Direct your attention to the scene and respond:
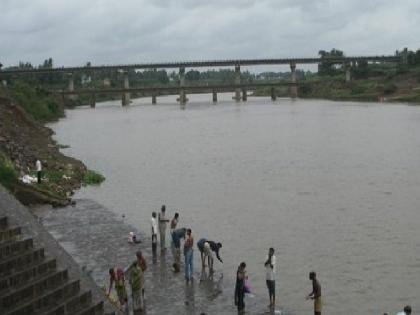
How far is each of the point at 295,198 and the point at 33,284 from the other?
80.3 ft

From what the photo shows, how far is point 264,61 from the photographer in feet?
626

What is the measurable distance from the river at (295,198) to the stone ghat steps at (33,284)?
7330mm

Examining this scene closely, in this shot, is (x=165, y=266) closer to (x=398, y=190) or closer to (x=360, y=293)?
(x=360, y=293)

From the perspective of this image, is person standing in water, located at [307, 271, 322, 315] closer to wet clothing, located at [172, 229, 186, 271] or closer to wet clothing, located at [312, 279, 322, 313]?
wet clothing, located at [312, 279, 322, 313]

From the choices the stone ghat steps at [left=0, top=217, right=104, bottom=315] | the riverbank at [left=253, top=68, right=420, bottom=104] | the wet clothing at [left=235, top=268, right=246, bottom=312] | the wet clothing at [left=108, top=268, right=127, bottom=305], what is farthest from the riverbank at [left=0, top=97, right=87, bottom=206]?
the riverbank at [left=253, top=68, right=420, bottom=104]

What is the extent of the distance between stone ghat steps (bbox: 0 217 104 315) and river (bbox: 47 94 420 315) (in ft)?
24.0

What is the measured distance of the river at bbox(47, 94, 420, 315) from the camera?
812 inches

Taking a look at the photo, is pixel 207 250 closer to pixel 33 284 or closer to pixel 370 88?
pixel 33 284

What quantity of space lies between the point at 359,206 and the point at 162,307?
17.5 metres

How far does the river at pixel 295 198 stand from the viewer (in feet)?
67.7

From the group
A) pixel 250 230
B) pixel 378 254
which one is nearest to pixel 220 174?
pixel 250 230

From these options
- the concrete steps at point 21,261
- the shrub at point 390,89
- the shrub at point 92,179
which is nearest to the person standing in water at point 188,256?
the concrete steps at point 21,261

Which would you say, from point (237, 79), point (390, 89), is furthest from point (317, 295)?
point (237, 79)

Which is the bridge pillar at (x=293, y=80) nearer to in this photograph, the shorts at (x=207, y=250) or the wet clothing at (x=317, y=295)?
the shorts at (x=207, y=250)
